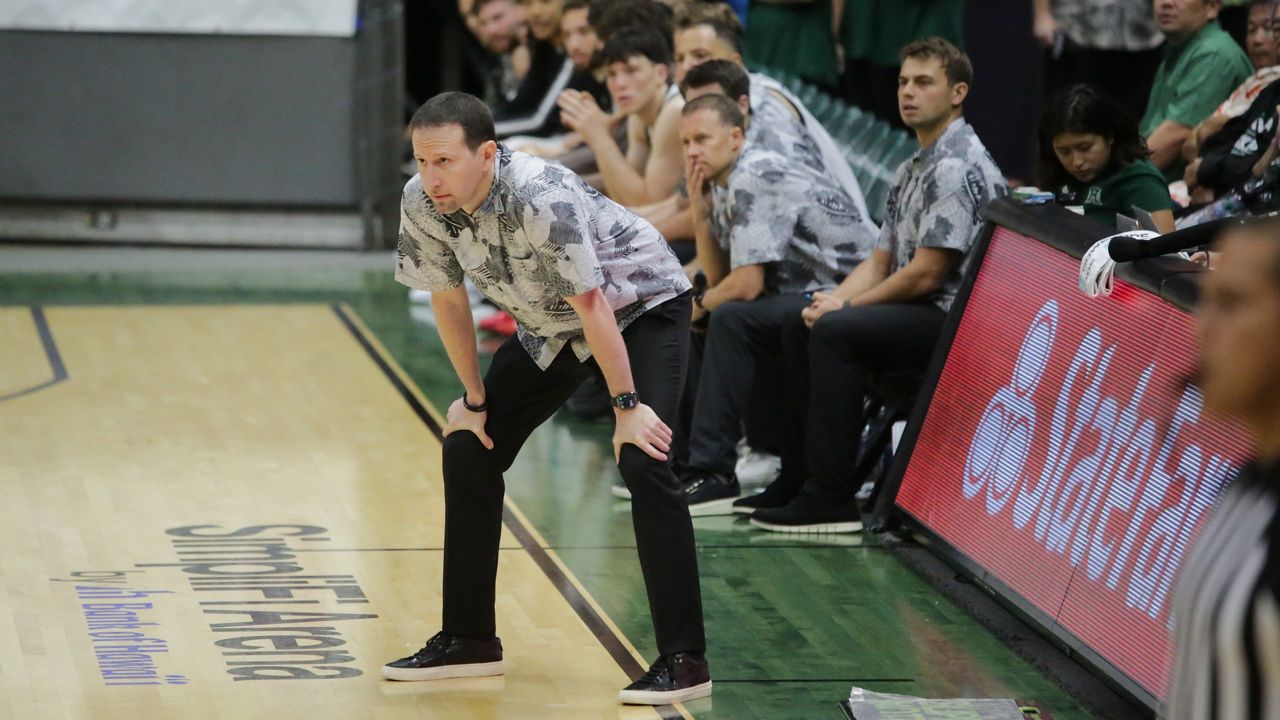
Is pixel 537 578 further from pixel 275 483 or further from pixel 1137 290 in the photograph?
pixel 1137 290

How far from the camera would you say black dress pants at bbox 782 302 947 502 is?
6.43 metres

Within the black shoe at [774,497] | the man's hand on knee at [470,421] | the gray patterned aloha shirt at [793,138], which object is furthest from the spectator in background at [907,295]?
the man's hand on knee at [470,421]

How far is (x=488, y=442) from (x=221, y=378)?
14.5ft

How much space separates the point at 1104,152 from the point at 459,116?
2.75m

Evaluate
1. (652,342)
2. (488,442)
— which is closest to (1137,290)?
(652,342)

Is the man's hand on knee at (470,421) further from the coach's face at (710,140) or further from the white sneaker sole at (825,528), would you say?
the coach's face at (710,140)

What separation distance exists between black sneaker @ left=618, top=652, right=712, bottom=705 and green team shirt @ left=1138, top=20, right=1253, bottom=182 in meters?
3.83

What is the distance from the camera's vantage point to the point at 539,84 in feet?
38.0

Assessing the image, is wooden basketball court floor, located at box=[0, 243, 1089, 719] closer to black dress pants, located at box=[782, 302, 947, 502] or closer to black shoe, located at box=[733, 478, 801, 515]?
black shoe, located at box=[733, 478, 801, 515]

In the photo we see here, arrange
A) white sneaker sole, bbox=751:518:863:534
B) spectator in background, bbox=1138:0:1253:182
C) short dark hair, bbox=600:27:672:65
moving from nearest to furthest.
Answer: white sneaker sole, bbox=751:518:863:534 → spectator in background, bbox=1138:0:1253:182 → short dark hair, bbox=600:27:672:65

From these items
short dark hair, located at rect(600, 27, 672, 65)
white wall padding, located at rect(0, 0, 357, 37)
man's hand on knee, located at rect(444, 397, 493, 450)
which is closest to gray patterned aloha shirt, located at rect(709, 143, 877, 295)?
short dark hair, located at rect(600, 27, 672, 65)

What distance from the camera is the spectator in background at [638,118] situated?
816 cm

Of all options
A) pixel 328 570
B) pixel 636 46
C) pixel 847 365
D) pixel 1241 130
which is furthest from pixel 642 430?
pixel 636 46

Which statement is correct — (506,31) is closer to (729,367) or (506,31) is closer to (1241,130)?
(729,367)
